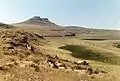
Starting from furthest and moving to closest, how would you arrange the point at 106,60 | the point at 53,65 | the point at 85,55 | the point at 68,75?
the point at 85,55
the point at 106,60
the point at 53,65
the point at 68,75

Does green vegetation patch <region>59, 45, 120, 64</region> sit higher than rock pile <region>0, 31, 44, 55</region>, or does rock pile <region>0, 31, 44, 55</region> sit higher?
rock pile <region>0, 31, 44, 55</region>

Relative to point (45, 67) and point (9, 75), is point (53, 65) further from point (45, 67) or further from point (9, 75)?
point (9, 75)

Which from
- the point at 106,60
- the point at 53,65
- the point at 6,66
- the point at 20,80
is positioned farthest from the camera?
the point at 106,60

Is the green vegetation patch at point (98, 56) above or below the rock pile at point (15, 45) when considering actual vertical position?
below

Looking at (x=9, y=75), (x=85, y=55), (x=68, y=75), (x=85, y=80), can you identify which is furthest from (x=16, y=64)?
(x=85, y=55)

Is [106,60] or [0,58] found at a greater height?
[0,58]

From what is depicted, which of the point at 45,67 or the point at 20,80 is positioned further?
the point at 45,67

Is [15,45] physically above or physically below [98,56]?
above

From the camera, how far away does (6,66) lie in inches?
1112

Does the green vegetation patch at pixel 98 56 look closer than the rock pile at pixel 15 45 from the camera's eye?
No

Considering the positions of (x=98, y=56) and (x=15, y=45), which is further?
(x=98, y=56)

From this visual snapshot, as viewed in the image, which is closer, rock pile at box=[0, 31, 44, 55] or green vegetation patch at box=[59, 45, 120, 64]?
rock pile at box=[0, 31, 44, 55]

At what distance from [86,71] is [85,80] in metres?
4.28

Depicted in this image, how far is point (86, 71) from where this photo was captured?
33.9 meters
